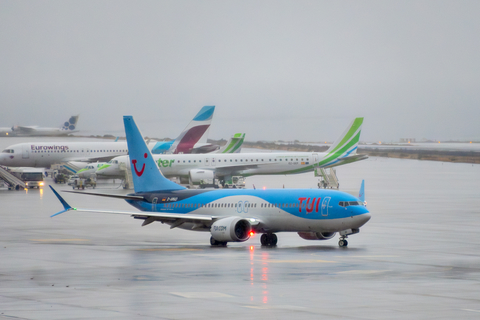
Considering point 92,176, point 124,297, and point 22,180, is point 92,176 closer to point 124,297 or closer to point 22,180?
point 22,180

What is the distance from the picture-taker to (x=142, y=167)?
146 feet

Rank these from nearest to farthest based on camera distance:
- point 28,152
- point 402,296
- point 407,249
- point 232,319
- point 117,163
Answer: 1. point 232,319
2. point 402,296
3. point 407,249
4. point 117,163
5. point 28,152

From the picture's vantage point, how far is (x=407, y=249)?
120 ft

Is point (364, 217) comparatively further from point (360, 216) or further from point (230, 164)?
point (230, 164)

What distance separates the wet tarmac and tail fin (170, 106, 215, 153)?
6074 centimetres

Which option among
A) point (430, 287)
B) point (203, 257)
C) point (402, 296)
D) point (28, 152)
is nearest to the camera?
point (402, 296)

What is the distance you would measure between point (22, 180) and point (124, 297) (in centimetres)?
7939

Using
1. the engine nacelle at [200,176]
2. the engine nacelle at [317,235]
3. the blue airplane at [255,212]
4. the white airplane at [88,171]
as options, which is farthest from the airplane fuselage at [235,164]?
the engine nacelle at [317,235]

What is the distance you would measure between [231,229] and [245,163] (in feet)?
189

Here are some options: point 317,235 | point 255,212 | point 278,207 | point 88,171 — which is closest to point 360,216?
point 317,235

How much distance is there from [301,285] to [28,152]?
292 feet

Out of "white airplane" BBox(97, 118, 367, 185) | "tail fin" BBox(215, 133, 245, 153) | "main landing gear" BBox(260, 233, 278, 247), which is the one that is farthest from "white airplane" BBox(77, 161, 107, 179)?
"main landing gear" BBox(260, 233, 278, 247)

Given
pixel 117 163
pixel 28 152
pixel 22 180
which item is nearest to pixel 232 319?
pixel 117 163

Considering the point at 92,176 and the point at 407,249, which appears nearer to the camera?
the point at 407,249
